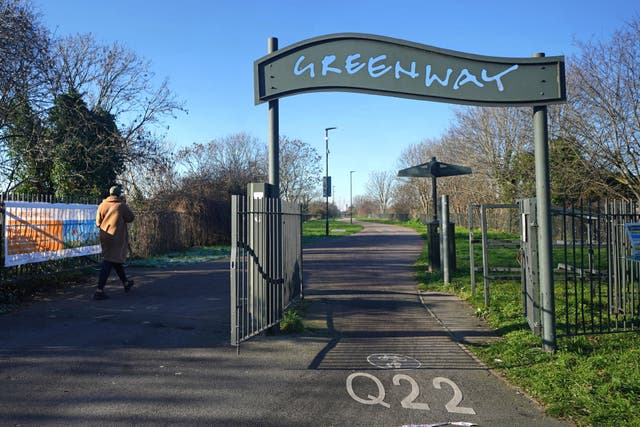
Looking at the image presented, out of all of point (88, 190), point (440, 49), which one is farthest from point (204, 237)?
point (440, 49)

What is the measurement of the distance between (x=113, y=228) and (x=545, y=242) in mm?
7001

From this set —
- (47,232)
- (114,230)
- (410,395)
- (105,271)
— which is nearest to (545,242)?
(410,395)

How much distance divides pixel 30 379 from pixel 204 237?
20.1 meters

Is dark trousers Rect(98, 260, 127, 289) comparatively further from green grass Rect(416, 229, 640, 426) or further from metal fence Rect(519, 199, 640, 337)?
metal fence Rect(519, 199, 640, 337)

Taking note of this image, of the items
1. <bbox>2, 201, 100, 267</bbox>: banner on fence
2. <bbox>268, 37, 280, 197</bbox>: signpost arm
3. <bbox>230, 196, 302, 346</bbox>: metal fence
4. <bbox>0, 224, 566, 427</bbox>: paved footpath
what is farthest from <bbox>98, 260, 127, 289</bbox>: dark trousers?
<bbox>268, 37, 280, 197</bbox>: signpost arm

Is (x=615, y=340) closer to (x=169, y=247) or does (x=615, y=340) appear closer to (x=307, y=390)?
(x=307, y=390)

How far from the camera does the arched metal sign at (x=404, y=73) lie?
600 centimetres

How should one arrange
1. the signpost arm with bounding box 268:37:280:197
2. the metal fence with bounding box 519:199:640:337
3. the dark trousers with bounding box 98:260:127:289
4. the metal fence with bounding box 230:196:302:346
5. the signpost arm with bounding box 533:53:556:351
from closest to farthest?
the metal fence with bounding box 230:196:302:346, the signpost arm with bounding box 533:53:556:351, the metal fence with bounding box 519:199:640:337, the signpost arm with bounding box 268:37:280:197, the dark trousers with bounding box 98:260:127:289

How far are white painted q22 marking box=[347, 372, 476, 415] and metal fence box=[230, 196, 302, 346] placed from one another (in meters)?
1.48

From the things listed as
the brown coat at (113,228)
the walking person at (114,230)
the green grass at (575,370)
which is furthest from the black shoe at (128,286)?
the green grass at (575,370)

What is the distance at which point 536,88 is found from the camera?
5.97m

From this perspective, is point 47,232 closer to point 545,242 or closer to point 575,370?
point 545,242

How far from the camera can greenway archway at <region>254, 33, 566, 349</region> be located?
5.84 m

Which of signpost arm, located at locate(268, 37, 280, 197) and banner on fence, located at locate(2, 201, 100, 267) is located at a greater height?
signpost arm, located at locate(268, 37, 280, 197)
